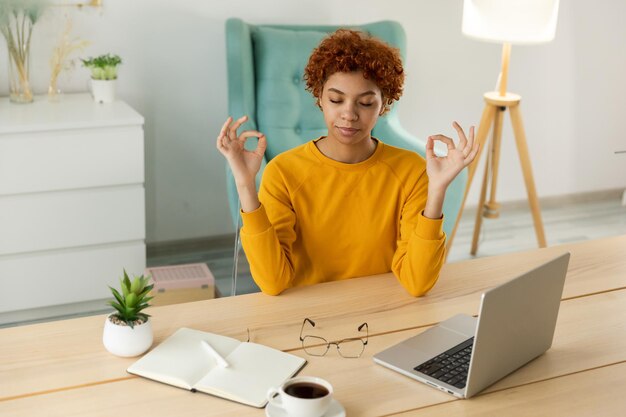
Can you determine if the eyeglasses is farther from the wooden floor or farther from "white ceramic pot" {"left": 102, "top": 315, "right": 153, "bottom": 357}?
the wooden floor

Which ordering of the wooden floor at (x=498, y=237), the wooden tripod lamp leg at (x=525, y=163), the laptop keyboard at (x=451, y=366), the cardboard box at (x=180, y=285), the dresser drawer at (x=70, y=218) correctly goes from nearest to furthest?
the laptop keyboard at (x=451, y=366), the cardboard box at (x=180, y=285), the dresser drawer at (x=70, y=218), the wooden floor at (x=498, y=237), the wooden tripod lamp leg at (x=525, y=163)

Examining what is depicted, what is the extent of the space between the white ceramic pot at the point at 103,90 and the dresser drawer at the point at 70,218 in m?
0.42

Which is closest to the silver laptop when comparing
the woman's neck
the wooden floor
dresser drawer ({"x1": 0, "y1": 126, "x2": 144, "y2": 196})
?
the woman's neck

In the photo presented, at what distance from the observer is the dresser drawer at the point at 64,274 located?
3.17 m

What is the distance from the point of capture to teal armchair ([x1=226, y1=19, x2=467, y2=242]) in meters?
3.51

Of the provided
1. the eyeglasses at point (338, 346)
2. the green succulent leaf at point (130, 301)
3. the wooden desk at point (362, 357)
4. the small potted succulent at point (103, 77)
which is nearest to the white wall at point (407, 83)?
the small potted succulent at point (103, 77)

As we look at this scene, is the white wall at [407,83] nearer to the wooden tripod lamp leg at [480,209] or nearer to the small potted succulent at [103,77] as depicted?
the small potted succulent at [103,77]

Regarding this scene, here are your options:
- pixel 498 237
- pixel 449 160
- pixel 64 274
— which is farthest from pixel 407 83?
pixel 449 160

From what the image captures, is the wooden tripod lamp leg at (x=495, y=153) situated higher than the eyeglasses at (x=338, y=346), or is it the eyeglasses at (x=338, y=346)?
the eyeglasses at (x=338, y=346)

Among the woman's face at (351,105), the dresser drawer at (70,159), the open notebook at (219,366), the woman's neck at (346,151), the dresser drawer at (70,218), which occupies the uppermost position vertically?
the woman's face at (351,105)

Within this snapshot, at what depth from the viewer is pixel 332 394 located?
138cm

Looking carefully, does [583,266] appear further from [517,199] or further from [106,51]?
[517,199]

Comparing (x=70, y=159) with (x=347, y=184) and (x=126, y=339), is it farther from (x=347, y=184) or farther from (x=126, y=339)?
(x=126, y=339)

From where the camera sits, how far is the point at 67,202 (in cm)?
318
